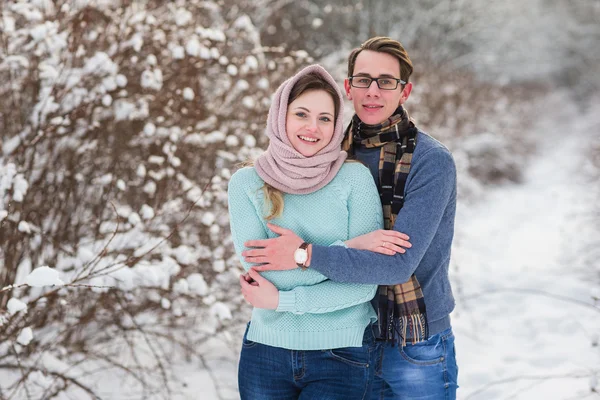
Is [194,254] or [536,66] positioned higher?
[536,66]

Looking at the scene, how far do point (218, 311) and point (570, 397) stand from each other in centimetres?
193

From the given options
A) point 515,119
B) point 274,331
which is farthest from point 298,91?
point 515,119

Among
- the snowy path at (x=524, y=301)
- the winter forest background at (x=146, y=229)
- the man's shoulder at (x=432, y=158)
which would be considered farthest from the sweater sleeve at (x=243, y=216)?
the snowy path at (x=524, y=301)

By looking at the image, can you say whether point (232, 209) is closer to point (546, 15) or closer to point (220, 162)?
point (220, 162)

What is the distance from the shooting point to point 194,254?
11.3 ft

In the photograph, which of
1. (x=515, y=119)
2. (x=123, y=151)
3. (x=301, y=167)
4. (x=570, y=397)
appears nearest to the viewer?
(x=301, y=167)

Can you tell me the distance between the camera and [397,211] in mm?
2004

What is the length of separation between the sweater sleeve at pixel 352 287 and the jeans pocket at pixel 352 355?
0.48 feet

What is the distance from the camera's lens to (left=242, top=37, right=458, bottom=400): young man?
1.92 metres

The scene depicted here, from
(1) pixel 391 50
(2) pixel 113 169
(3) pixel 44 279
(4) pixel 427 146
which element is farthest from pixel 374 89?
(2) pixel 113 169

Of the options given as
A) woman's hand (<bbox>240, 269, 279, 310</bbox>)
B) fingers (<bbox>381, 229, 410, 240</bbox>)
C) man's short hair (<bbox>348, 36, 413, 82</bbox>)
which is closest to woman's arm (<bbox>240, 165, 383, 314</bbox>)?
woman's hand (<bbox>240, 269, 279, 310</bbox>)

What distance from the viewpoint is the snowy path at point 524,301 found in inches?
137

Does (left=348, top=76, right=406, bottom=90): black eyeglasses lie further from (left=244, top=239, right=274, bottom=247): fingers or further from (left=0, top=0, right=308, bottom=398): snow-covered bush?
(left=0, top=0, right=308, bottom=398): snow-covered bush

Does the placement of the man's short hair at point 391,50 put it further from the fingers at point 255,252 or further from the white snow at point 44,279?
the white snow at point 44,279
